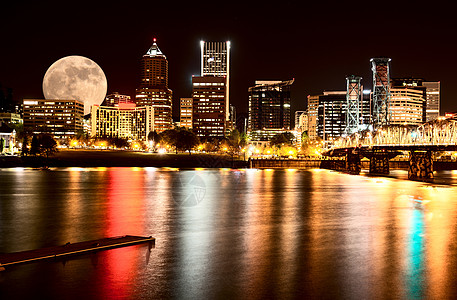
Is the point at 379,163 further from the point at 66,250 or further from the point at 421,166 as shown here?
the point at 66,250

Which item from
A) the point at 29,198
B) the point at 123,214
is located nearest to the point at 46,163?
the point at 29,198

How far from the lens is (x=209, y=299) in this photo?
44.2 ft

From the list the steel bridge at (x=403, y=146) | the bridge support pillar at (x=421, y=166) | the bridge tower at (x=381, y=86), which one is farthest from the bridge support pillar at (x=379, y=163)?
the bridge tower at (x=381, y=86)

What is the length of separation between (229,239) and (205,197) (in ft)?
70.4

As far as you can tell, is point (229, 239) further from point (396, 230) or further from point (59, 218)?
point (59, 218)

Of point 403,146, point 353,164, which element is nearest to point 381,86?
point 353,164

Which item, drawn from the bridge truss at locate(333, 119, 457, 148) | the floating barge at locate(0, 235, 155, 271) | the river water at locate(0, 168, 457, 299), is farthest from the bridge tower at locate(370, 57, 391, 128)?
the floating barge at locate(0, 235, 155, 271)

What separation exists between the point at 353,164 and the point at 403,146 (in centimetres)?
3185

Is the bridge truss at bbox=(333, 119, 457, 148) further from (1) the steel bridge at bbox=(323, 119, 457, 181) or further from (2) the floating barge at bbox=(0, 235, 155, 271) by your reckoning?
(2) the floating barge at bbox=(0, 235, 155, 271)

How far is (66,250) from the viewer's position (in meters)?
18.6

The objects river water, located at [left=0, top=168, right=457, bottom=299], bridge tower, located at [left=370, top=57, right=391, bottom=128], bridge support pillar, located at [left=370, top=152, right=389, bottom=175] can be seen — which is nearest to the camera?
river water, located at [left=0, top=168, right=457, bottom=299]

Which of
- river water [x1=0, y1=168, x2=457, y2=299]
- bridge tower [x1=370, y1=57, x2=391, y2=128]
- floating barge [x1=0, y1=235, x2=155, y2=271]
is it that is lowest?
river water [x1=0, y1=168, x2=457, y2=299]

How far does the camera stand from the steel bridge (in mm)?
78062

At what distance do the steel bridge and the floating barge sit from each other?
60.7 meters
